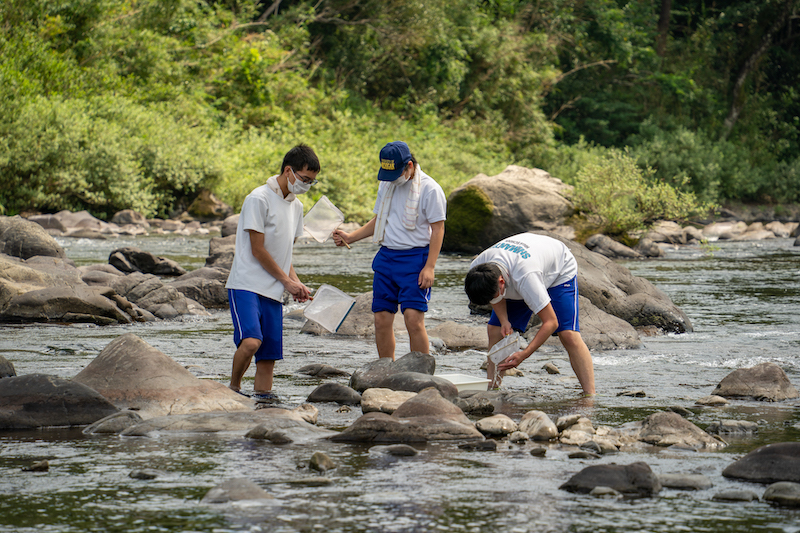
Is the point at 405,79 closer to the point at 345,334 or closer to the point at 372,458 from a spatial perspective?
the point at 345,334

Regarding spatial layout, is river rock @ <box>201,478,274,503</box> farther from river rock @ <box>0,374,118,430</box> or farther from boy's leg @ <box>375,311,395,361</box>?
boy's leg @ <box>375,311,395,361</box>

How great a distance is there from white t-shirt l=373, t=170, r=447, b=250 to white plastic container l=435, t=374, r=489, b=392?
94 cm

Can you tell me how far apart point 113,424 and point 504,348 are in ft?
8.11

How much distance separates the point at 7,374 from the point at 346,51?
30.5 metres

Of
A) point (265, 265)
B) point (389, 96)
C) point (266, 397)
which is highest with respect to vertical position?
point (389, 96)

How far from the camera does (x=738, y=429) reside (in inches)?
186

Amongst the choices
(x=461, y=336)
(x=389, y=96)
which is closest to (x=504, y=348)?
(x=461, y=336)

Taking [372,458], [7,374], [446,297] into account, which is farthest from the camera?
[446,297]

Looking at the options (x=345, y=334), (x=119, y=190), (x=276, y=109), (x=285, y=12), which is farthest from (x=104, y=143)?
(x=345, y=334)

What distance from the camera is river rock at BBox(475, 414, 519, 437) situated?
4.66 meters

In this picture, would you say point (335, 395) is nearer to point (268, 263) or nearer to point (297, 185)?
point (268, 263)

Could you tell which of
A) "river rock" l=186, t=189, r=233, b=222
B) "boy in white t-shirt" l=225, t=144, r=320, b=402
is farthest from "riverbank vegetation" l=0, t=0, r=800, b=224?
"boy in white t-shirt" l=225, t=144, r=320, b=402

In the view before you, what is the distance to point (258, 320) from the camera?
561 centimetres

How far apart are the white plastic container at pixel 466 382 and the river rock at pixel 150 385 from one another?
1.38 meters
